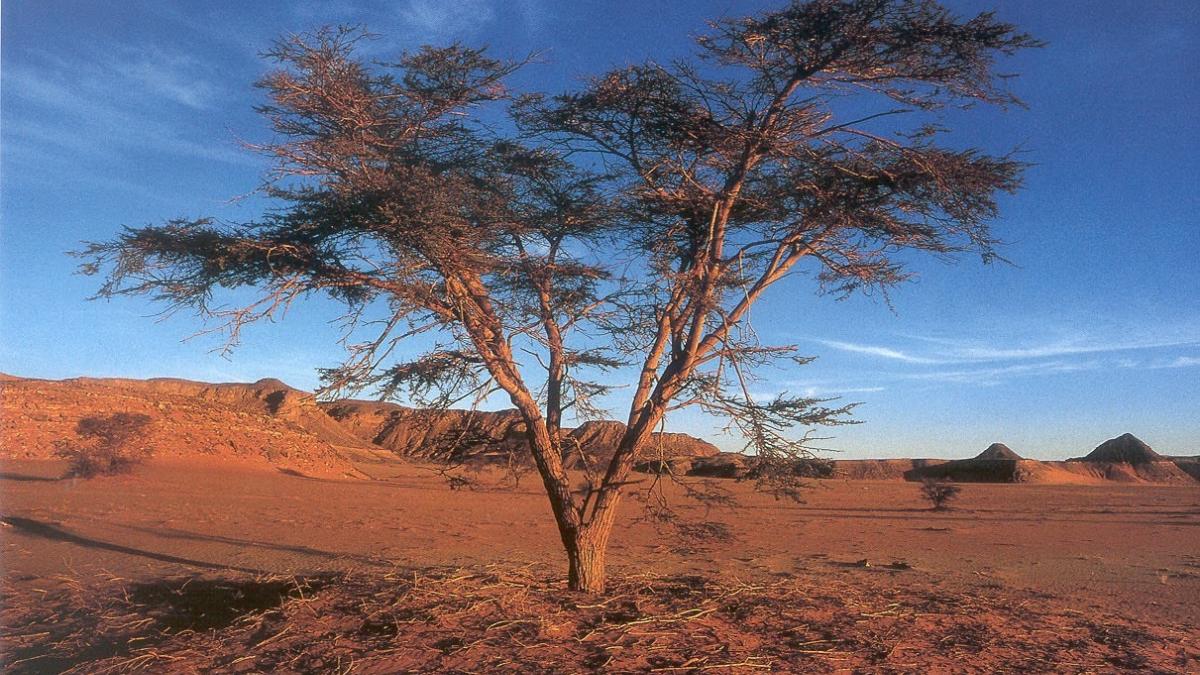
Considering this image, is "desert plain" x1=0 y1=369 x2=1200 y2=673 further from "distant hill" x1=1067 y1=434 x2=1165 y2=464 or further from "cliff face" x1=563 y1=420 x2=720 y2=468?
"distant hill" x1=1067 y1=434 x2=1165 y2=464

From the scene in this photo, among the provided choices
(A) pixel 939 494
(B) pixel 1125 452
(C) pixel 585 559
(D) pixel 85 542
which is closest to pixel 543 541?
(D) pixel 85 542

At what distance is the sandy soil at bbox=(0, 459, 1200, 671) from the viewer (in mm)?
12109

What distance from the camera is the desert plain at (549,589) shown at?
698cm

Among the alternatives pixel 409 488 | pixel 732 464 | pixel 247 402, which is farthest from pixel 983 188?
pixel 247 402

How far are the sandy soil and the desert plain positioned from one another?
0.10 meters

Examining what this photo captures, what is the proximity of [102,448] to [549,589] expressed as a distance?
88.7 ft

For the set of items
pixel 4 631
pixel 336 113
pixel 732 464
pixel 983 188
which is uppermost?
pixel 336 113

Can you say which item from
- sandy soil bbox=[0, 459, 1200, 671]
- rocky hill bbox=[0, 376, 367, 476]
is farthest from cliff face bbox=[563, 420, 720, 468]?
rocky hill bbox=[0, 376, 367, 476]

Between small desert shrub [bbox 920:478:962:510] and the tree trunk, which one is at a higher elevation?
small desert shrub [bbox 920:478:962:510]

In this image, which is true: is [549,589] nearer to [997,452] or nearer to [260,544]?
[260,544]

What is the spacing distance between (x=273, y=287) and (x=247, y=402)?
256 feet

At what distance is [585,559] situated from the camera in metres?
9.12

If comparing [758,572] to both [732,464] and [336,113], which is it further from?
[336,113]

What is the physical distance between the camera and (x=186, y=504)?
24.3 metres
